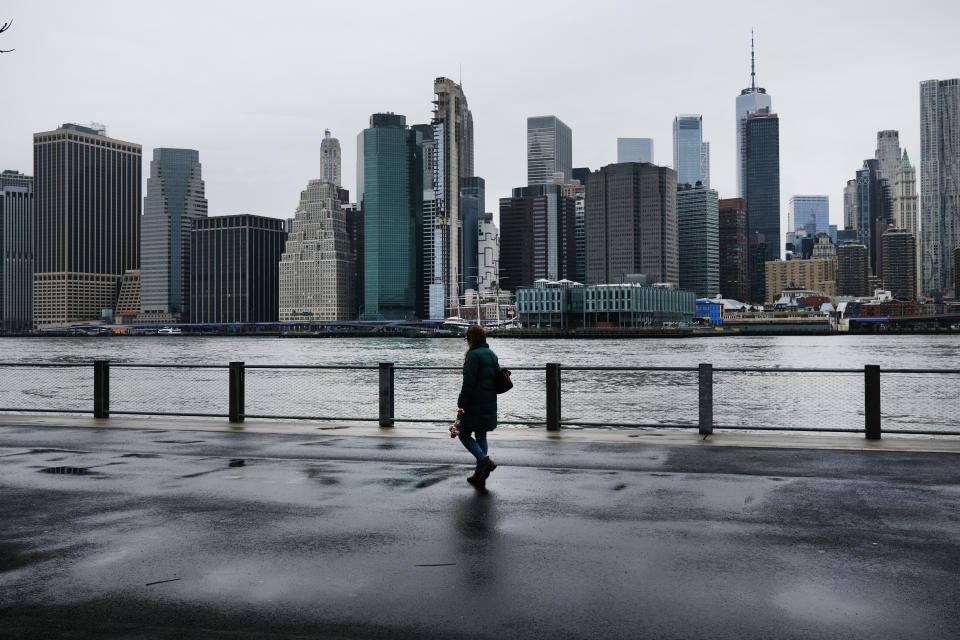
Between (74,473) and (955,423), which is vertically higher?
(74,473)

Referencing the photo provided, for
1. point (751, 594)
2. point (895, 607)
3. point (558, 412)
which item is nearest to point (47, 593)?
point (751, 594)

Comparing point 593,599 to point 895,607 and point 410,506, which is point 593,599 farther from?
point 410,506

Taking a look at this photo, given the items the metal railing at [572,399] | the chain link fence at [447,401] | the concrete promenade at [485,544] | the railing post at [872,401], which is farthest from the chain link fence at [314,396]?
the railing post at [872,401]

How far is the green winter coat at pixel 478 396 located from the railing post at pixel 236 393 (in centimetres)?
800

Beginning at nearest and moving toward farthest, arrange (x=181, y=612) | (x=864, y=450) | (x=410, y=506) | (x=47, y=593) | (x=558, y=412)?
1. (x=181, y=612)
2. (x=47, y=593)
3. (x=410, y=506)
4. (x=864, y=450)
5. (x=558, y=412)

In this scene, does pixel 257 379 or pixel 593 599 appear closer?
pixel 593 599

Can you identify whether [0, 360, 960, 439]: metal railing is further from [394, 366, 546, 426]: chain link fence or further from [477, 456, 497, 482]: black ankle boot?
[477, 456, 497, 482]: black ankle boot

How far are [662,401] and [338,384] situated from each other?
89.2 feet

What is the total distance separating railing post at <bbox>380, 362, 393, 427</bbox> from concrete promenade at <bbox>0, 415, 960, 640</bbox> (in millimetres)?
3165

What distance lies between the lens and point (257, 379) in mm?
61375

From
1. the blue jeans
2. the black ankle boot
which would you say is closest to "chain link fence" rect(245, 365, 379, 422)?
the blue jeans

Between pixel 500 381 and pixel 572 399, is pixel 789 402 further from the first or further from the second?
pixel 500 381

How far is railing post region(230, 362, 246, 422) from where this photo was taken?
16.8 metres

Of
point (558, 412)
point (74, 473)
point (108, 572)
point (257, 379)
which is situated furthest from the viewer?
point (257, 379)
